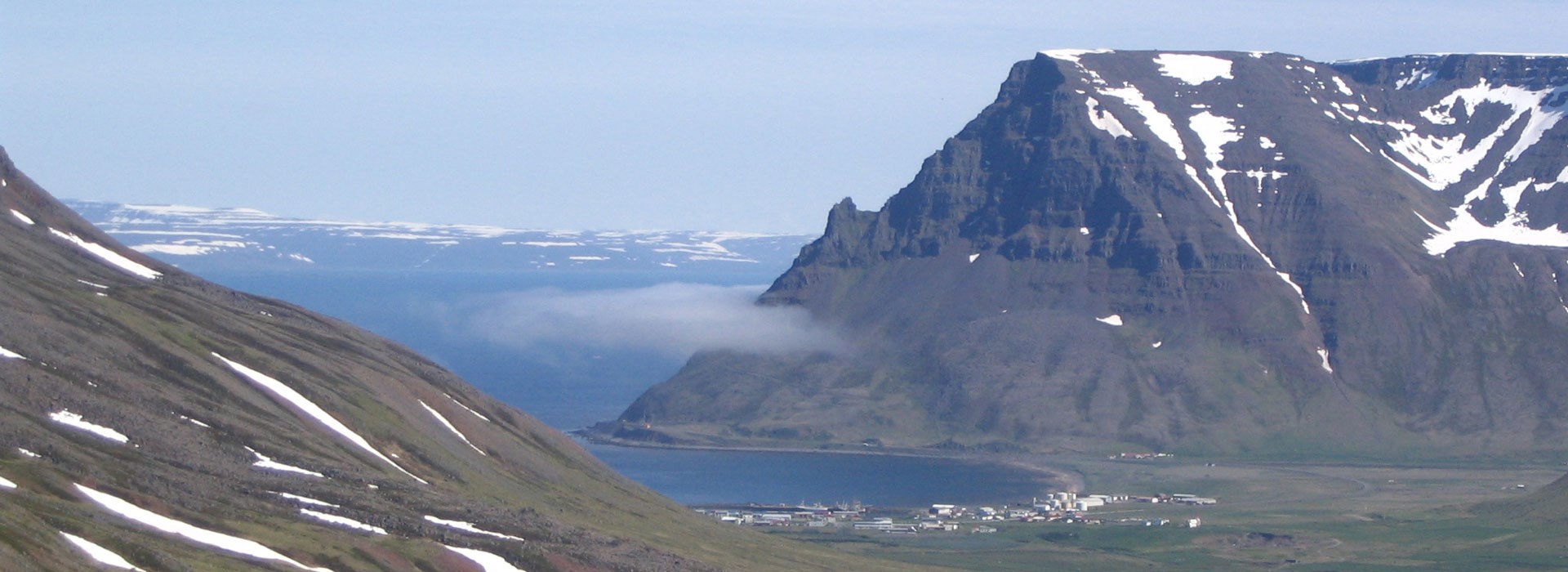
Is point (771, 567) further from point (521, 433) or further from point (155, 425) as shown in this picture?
point (155, 425)

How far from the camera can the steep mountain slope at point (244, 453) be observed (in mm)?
104938

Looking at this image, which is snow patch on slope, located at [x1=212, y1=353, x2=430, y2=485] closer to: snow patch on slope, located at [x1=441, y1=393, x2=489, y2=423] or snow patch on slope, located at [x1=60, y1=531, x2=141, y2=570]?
snow patch on slope, located at [x1=441, y1=393, x2=489, y2=423]

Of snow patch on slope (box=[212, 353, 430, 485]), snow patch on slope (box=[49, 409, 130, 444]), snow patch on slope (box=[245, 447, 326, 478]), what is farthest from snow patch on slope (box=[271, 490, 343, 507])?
snow patch on slope (box=[212, 353, 430, 485])

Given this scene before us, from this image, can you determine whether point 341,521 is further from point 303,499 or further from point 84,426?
point 84,426

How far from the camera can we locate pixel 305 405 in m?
156

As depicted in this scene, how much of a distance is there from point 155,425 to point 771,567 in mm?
54341

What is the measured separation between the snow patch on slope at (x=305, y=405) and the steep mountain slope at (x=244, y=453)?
0.24 meters

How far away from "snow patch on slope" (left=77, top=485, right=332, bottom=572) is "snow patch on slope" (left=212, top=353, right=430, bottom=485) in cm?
4523

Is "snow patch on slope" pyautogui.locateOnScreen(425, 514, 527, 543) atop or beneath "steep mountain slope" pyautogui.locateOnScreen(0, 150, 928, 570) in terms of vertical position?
beneath

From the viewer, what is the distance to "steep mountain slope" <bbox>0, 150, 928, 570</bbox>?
344 ft

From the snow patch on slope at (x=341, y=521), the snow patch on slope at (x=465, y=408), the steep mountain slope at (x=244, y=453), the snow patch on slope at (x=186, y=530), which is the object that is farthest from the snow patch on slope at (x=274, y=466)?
the snow patch on slope at (x=465, y=408)

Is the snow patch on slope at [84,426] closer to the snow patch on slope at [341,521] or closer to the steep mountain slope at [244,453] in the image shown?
the steep mountain slope at [244,453]

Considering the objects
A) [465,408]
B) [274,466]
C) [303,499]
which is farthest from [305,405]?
[465,408]

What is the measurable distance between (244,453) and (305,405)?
2221 centimetres
